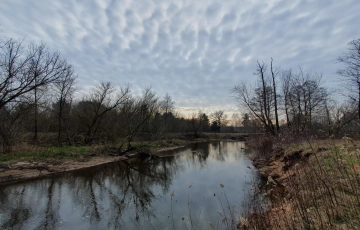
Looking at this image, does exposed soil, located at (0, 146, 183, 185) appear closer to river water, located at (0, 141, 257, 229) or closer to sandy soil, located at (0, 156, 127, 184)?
sandy soil, located at (0, 156, 127, 184)

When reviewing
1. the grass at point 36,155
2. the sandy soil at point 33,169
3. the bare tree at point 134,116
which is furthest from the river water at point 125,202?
the bare tree at point 134,116

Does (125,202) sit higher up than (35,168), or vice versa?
(35,168)

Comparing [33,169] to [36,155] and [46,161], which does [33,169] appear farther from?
[36,155]

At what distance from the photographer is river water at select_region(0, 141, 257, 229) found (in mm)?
6988

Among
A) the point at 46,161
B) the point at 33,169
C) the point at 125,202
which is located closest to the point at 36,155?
the point at 46,161

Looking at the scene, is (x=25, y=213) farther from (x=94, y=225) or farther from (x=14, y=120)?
(x=14, y=120)

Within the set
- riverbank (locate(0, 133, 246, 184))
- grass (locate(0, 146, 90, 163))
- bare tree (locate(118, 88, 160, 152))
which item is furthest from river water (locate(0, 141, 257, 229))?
bare tree (locate(118, 88, 160, 152))

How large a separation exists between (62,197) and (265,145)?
16023mm

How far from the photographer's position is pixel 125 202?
912 centimetres

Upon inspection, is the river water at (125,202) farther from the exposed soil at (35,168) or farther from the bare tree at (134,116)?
the bare tree at (134,116)

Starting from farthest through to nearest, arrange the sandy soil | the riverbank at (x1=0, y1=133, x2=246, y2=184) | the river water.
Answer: the riverbank at (x1=0, y1=133, x2=246, y2=184)
the sandy soil
the river water

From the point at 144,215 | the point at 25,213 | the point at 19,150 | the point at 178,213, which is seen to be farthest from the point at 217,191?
the point at 19,150

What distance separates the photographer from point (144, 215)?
7.72 meters

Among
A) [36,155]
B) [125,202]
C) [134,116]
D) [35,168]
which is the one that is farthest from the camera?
[134,116]
